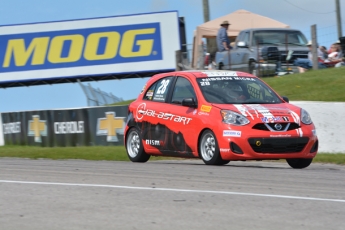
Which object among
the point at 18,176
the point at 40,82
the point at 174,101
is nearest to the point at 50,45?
the point at 40,82

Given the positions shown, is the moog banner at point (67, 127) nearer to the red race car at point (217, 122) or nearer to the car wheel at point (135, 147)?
the car wheel at point (135, 147)

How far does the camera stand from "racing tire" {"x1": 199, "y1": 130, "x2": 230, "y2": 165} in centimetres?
1119

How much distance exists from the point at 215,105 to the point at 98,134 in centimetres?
828

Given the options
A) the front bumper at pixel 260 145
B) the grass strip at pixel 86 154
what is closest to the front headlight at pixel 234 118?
the front bumper at pixel 260 145

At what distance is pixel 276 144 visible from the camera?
1098 cm

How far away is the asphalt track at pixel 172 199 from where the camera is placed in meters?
6.16

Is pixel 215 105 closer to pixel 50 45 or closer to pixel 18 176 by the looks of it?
pixel 18 176

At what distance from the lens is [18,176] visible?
9.77 m

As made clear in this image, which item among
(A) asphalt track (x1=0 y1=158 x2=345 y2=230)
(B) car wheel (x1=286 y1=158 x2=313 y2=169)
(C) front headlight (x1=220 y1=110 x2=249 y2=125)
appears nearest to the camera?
(A) asphalt track (x1=0 y1=158 x2=345 y2=230)

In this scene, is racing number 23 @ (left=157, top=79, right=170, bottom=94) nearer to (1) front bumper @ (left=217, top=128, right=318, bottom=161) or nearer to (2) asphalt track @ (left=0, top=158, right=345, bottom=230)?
(1) front bumper @ (left=217, top=128, right=318, bottom=161)

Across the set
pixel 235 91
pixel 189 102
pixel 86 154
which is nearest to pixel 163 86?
pixel 189 102

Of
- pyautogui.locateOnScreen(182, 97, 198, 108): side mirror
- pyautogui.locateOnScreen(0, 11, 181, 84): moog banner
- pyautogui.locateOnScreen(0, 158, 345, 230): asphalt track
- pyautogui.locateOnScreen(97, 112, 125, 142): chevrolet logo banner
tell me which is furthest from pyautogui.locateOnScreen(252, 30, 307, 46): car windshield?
pyautogui.locateOnScreen(0, 158, 345, 230): asphalt track

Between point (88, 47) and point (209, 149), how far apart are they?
22164 mm

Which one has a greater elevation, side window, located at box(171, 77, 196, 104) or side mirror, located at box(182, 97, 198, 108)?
side window, located at box(171, 77, 196, 104)
